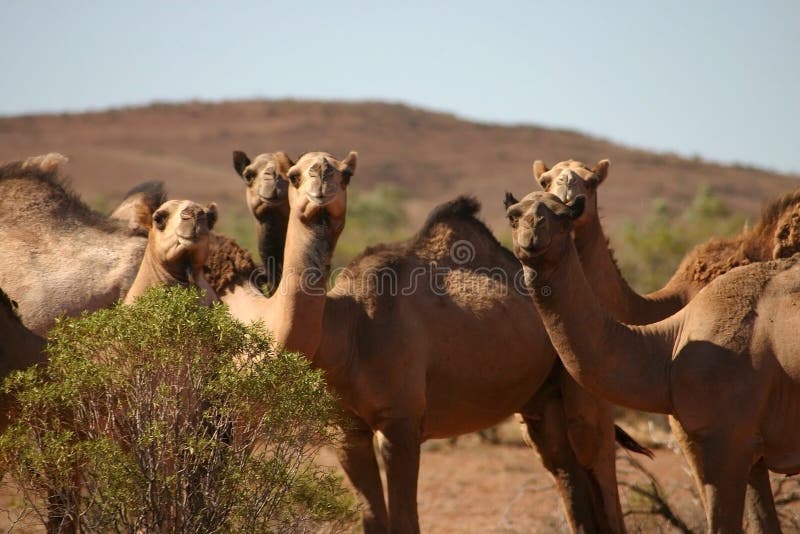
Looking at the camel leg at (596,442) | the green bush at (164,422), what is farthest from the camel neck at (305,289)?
the camel leg at (596,442)

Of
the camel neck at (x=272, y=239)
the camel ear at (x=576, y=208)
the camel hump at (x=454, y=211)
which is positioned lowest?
the camel neck at (x=272, y=239)

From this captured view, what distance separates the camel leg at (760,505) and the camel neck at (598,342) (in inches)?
56.4

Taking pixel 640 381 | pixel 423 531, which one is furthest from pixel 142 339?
pixel 423 531

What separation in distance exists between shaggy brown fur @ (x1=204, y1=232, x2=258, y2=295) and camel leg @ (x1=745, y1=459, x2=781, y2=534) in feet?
12.2

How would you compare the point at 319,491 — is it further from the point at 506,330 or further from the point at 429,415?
the point at 506,330

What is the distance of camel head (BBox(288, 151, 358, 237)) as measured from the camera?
6965mm

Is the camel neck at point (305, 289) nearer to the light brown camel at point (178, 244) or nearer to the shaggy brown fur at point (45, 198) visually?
the light brown camel at point (178, 244)

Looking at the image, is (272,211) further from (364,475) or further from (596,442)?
(596,442)

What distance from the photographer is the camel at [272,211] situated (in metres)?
8.08

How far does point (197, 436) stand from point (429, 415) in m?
2.67

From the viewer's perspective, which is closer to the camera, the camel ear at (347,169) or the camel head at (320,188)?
the camel head at (320,188)

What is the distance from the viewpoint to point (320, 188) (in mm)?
6965

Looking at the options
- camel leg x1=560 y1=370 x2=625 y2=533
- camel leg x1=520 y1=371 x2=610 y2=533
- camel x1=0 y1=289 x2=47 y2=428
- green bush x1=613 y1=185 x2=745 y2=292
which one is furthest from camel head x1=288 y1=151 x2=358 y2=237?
green bush x1=613 y1=185 x2=745 y2=292

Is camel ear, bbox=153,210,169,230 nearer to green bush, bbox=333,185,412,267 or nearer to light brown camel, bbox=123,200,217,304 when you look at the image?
light brown camel, bbox=123,200,217,304
